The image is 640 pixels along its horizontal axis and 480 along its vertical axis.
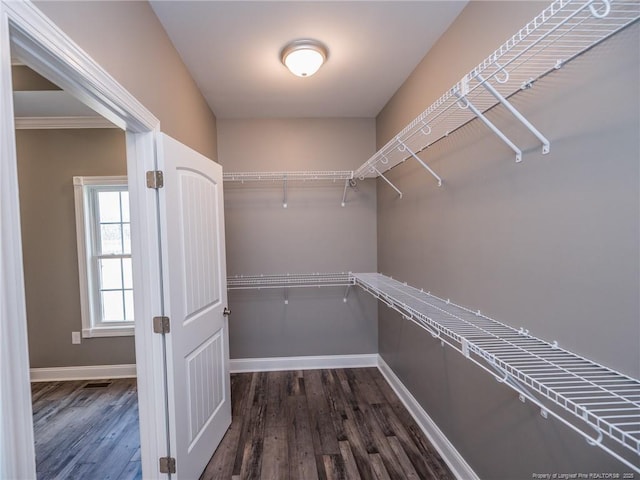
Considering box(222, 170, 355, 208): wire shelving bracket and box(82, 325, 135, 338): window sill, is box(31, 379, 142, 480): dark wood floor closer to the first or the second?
box(82, 325, 135, 338): window sill

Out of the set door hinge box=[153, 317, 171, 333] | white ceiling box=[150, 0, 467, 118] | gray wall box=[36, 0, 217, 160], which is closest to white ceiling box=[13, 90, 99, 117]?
gray wall box=[36, 0, 217, 160]

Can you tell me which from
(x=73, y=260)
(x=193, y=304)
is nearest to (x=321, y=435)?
(x=193, y=304)

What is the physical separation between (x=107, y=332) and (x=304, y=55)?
3.08m

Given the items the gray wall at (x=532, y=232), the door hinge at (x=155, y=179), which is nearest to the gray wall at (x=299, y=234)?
the gray wall at (x=532, y=232)

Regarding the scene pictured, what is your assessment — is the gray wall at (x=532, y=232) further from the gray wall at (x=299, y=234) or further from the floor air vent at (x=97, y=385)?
the floor air vent at (x=97, y=385)

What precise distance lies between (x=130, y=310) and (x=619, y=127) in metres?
3.65

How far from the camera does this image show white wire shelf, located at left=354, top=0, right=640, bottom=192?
2.39ft

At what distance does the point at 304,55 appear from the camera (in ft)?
5.65

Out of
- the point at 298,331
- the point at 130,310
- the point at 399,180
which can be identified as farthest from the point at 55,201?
the point at 399,180

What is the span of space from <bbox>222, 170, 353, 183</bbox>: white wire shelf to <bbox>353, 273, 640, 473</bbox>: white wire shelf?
5.41 ft

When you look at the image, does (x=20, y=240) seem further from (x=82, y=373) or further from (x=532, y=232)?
(x=82, y=373)

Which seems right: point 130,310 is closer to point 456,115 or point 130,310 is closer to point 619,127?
point 456,115

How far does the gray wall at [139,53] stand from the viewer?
0.95 meters

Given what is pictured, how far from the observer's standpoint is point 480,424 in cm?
143
